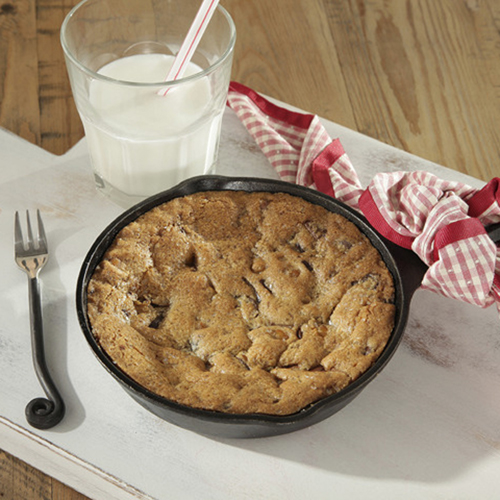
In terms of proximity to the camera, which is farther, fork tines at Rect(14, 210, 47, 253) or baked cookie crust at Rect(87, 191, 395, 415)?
fork tines at Rect(14, 210, 47, 253)

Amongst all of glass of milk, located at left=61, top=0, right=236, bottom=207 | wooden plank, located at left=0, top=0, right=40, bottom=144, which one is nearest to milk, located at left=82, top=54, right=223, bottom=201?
glass of milk, located at left=61, top=0, right=236, bottom=207

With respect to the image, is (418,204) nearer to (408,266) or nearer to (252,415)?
(408,266)

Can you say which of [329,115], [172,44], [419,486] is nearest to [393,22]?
[329,115]

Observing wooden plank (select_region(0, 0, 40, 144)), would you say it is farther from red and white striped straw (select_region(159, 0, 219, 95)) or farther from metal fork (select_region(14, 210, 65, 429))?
red and white striped straw (select_region(159, 0, 219, 95))

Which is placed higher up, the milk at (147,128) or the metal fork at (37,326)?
the milk at (147,128)

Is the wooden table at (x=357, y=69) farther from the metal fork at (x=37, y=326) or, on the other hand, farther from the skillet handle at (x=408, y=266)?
the skillet handle at (x=408, y=266)

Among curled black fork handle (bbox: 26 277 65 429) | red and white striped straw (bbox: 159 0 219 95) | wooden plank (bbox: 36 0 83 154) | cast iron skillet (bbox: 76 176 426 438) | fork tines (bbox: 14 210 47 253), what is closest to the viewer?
cast iron skillet (bbox: 76 176 426 438)

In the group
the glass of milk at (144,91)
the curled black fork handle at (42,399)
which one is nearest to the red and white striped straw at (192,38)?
the glass of milk at (144,91)

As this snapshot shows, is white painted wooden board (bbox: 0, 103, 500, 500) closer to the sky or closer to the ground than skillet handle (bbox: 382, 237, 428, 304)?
closer to the ground
